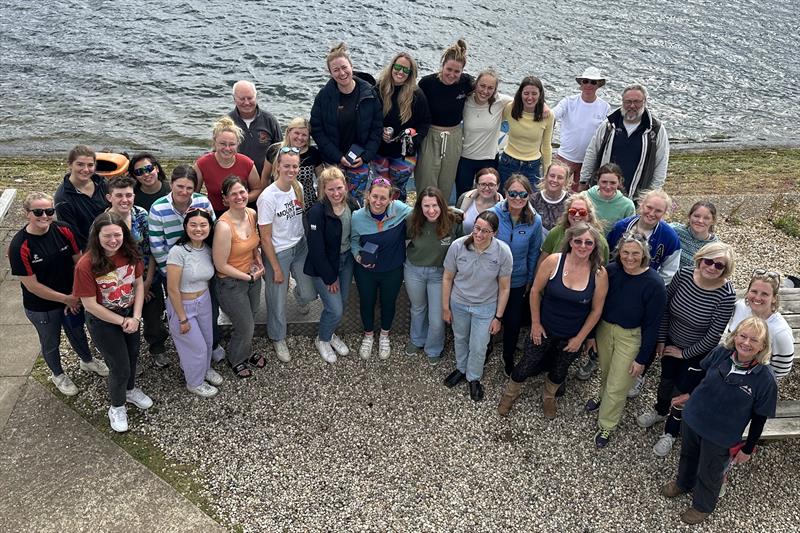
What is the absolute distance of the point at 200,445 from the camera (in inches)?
216

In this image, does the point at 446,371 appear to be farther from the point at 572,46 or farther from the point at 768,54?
the point at 768,54

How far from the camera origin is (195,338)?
5.65m

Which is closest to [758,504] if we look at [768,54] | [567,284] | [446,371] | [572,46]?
[567,284]

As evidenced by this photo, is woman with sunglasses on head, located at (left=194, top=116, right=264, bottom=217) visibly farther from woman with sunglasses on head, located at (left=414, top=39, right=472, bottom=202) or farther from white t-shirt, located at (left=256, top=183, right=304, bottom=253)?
woman with sunglasses on head, located at (left=414, top=39, right=472, bottom=202)

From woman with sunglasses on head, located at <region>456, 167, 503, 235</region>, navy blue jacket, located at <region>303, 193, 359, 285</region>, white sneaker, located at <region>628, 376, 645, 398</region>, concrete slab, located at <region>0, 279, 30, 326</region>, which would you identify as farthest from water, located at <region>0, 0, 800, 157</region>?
white sneaker, located at <region>628, 376, 645, 398</region>

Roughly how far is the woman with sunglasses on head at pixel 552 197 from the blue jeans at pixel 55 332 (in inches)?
180

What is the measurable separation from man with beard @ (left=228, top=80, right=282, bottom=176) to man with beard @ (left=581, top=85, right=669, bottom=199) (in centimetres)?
374

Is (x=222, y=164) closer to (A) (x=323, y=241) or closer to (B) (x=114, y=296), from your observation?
(A) (x=323, y=241)

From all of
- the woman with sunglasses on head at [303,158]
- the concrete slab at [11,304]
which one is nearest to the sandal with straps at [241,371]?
the woman with sunglasses on head at [303,158]

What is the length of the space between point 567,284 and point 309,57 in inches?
667

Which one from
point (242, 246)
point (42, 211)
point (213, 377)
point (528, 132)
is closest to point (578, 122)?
point (528, 132)

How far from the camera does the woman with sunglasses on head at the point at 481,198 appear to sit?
581 cm

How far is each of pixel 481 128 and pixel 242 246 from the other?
10.6ft

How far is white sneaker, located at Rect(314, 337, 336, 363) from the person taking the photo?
21.4 feet
